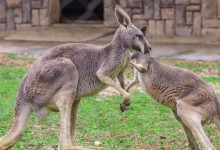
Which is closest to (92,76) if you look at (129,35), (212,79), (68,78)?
(68,78)

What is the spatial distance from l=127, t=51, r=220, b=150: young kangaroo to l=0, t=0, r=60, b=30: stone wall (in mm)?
7516

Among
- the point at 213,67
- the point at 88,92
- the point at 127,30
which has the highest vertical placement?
Result: the point at 127,30

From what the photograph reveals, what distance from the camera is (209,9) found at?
39.7 ft

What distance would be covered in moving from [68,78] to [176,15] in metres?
7.44

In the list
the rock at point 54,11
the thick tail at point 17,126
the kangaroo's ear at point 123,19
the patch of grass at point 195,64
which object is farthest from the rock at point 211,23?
the thick tail at point 17,126

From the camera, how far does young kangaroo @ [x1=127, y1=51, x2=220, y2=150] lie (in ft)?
17.0

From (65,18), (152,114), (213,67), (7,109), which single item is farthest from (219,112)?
(65,18)

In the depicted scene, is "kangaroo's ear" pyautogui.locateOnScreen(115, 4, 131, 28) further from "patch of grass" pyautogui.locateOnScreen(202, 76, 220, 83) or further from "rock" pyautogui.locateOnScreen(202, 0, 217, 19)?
"rock" pyautogui.locateOnScreen(202, 0, 217, 19)

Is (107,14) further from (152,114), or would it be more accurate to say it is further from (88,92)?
(88,92)

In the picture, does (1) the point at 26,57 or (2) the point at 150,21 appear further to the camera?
(2) the point at 150,21

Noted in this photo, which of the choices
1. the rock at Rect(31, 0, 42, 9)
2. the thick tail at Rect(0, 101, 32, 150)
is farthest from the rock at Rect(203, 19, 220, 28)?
the thick tail at Rect(0, 101, 32, 150)

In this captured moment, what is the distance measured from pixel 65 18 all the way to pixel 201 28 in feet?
9.92

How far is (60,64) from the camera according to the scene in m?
5.18

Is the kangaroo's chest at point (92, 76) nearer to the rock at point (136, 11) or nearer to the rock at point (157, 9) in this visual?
the rock at point (157, 9)
